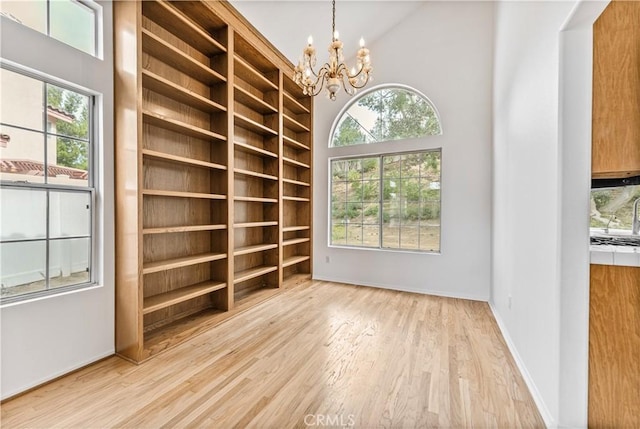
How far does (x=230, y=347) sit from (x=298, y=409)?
3.27 ft

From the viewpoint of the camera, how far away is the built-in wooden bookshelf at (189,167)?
214 cm

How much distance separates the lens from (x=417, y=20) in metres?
3.95

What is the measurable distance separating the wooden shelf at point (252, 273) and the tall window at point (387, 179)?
129cm

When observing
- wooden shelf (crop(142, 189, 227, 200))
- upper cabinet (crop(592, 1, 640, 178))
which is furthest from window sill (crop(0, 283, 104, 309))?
upper cabinet (crop(592, 1, 640, 178))

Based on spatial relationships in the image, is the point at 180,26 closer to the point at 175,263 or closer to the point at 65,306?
the point at 175,263

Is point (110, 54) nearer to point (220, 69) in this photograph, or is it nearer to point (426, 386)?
point (220, 69)

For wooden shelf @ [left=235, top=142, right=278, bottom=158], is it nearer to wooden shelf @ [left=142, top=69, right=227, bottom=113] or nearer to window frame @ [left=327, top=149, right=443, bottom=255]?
wooden shelf @ [left=142, top=69, right=227, bottom=113]

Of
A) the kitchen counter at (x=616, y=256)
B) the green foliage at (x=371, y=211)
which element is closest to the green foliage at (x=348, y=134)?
the green foliage at (x=371, y=211)

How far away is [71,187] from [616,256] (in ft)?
11.2

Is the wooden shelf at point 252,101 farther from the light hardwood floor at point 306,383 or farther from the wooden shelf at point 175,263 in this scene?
the light hardwood floor at point 306,383

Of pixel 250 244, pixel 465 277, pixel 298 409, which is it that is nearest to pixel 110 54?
pixel 250 244

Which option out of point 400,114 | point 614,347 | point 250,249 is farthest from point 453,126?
point 250,249

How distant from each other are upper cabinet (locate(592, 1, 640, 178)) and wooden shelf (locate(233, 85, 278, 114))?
10.1 feet

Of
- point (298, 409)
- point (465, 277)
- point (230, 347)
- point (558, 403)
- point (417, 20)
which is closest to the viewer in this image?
point (558, 403)
